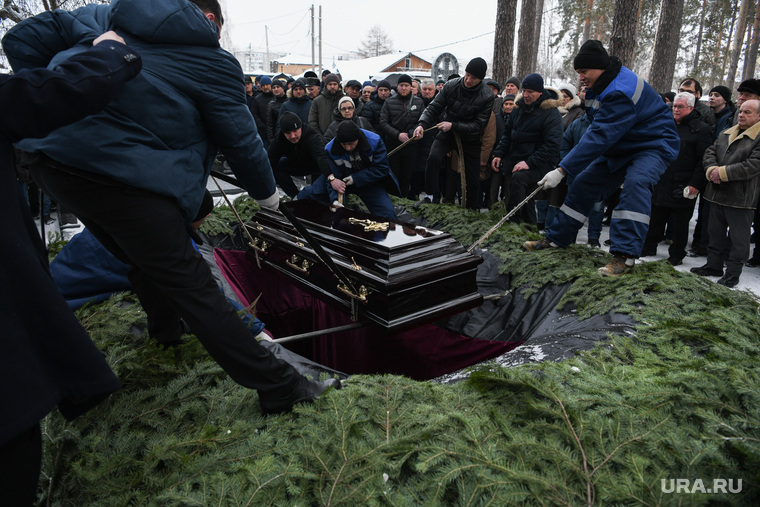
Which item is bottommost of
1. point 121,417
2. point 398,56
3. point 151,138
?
point 121,417

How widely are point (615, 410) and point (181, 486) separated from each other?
→ 1.41 m

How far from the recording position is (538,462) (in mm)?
1392

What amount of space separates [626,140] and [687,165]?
1951 mm

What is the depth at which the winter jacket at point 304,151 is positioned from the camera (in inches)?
190

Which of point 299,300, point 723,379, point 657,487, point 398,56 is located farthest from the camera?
point 398,56

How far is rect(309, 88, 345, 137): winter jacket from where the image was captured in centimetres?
717

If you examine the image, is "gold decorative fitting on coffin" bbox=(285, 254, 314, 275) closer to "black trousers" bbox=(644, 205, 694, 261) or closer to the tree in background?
"black trousers" bbox=(644, 205, 694, 261)

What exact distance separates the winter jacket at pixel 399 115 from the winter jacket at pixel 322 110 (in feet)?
2.87

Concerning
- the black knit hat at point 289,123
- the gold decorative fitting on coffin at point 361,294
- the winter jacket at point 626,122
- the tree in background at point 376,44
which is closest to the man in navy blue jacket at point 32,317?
the gold decorative fitting on coffin at point 361,294

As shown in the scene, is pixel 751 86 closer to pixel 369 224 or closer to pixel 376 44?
pixel 369 224

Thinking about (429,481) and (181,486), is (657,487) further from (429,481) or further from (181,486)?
(181,486)

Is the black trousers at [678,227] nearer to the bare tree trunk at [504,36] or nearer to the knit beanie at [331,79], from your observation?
the bare tree trunk at [504,36]

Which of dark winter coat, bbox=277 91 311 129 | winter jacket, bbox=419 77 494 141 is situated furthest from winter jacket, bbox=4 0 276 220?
dark winter coat, bbox=277 91 311 129

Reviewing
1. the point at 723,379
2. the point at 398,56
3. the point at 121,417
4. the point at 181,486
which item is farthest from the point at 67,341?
→ the point at 398,56
